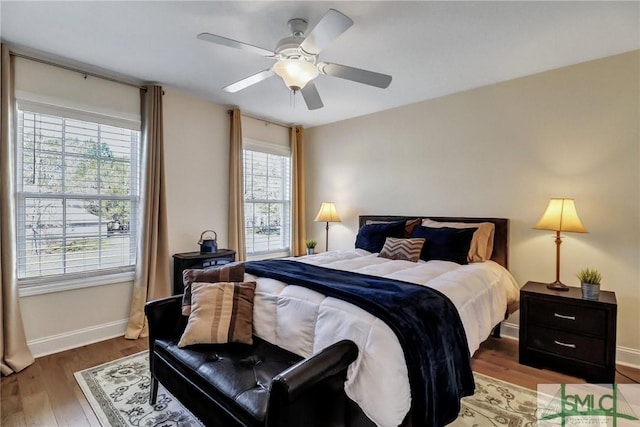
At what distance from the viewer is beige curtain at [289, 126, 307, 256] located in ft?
16.4

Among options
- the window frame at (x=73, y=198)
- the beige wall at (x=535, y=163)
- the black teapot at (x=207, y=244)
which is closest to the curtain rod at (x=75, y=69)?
the window frame at (x=73, y=198)

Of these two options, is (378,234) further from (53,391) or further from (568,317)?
(53,391)

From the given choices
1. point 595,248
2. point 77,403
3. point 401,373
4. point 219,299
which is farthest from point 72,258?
point 595,248

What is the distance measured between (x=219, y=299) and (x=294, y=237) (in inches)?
118

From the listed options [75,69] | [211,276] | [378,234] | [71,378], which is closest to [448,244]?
[378,234]

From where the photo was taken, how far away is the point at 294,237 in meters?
5.00

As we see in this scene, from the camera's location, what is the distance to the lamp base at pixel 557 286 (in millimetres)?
2705

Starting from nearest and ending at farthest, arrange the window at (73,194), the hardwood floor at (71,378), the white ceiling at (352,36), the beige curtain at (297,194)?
the hardwood floor at (71,378) → the white ceiling at (352,36) → the window at (73,194) → the beige curtain at (297,194)

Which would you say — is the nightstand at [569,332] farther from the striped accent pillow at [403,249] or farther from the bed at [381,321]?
the striped accent pillow at [403,249]

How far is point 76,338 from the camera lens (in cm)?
298

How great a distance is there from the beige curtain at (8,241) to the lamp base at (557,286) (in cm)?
434

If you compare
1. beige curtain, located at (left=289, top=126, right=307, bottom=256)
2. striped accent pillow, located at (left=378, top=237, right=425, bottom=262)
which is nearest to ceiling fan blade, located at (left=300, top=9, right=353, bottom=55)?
striped accent pillow, located at (left=378, top=237, right=425, bottom=262)

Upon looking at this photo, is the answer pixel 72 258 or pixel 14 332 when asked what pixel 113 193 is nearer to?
pixel 72 258

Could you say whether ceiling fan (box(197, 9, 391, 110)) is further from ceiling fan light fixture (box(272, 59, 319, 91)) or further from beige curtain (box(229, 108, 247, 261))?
beige curtain (box(229, 108, 247, 261))
